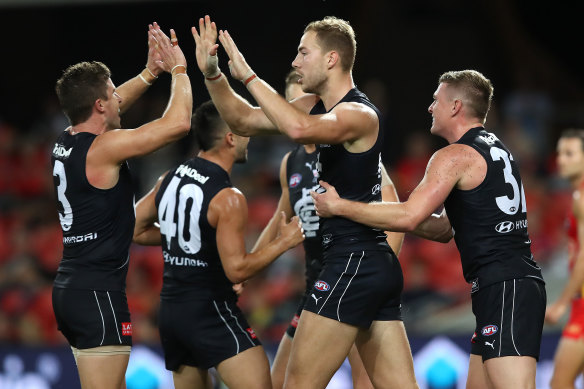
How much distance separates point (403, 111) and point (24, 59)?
266 inches

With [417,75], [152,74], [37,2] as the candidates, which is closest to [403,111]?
[417,75]

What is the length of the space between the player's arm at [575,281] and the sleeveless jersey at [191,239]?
2974mm

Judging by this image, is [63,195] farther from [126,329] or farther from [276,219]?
[276,219]

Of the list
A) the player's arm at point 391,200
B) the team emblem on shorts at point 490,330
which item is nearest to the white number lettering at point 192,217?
the player's arm at point 391,200

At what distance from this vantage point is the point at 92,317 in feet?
18.2

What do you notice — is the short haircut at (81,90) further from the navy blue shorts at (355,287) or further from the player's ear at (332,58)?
the navy blue shorts at (355,287)

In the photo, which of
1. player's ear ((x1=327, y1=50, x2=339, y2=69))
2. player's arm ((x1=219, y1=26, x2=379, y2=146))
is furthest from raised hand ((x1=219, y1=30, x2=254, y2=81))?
player's ear ((x1=327, y1=50, x2=339, y2=69))

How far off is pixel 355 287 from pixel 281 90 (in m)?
9.93

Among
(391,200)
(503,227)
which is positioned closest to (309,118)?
(503,227)

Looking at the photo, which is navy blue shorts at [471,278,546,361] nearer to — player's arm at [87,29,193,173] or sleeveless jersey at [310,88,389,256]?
sleeveless jersey at [310,88,389,256]

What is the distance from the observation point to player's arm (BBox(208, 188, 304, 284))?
5.78 meters

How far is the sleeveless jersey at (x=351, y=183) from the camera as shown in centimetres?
545

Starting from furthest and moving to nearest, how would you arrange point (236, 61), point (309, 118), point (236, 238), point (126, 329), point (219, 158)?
point (219, 158) → point (236, 238) → point (126, 329) → point (236, 61) → point (309, 118)

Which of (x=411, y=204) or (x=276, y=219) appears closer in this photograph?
(x=411, y=204)
